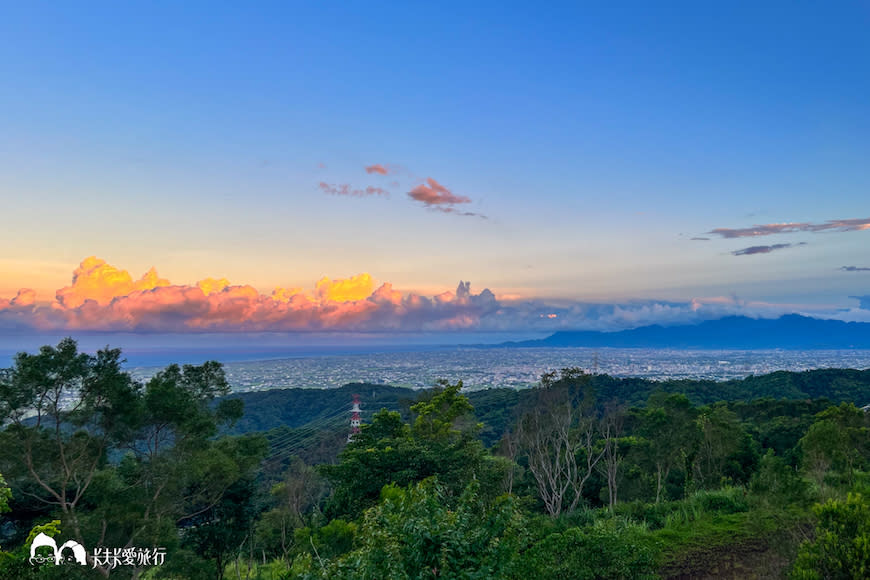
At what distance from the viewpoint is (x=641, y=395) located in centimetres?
5859

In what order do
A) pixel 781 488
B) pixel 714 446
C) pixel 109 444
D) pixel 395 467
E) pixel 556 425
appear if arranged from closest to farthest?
pixel 781 488, pixel 109 444, pixel 395 467, pixel 556 425, pixel 714 446

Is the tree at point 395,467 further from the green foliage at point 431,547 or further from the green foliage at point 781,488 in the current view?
the green foliage at point 431,547

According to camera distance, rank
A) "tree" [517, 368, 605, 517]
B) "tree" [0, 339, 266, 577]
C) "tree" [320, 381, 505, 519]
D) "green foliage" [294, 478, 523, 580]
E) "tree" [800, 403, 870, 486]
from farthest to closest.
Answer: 1. "tree" [517, 368, 605, 517]
2. "tree" [320, 381, 505, 519]
3. "tree" [800, 403, 870, 486]
4. "tree" [0, 339, 266, 577]
5. "green foliage" [294, 478, 523, 580]

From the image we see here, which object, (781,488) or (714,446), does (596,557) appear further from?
(714,446)

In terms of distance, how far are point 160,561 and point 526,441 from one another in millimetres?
15899

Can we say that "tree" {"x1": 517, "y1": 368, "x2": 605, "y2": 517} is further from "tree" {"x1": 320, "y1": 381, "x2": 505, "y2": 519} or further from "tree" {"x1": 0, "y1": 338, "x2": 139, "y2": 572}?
"tree" {"x1": 0, "y1": 338, "x2": 139, "y2": 572}

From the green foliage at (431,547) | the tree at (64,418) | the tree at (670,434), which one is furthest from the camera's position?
the tree at (670,434)

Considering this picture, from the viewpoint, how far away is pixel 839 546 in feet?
20.0

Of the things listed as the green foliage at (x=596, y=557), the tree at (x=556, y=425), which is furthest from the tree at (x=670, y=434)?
the green foliage at (x=596, y=557)

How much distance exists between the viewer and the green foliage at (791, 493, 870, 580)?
582 cm

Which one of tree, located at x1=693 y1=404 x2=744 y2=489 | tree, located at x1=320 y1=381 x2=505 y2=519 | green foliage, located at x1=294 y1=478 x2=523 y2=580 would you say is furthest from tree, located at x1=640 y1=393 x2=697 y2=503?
green foliage, located at x1=294 y1=478 x2=523 y2=580

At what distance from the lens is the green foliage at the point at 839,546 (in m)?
5.82

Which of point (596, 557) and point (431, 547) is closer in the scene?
point (431, 547)

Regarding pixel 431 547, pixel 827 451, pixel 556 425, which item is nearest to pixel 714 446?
pixel 827 451
